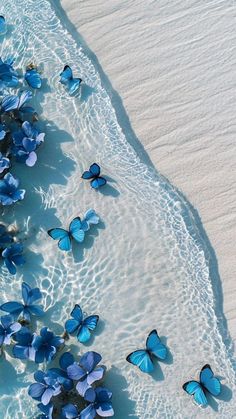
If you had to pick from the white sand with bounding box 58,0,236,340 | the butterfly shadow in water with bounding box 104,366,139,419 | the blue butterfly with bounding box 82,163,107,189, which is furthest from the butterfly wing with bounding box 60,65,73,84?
the butterfly shadow in water with bounding box 104,366,139,419

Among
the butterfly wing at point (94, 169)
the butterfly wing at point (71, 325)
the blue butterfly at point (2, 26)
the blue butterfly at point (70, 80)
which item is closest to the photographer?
the butterfly wing at point (71, 325)

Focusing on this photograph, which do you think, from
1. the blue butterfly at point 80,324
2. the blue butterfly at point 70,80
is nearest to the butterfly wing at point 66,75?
the blue butterfly at point 70,80

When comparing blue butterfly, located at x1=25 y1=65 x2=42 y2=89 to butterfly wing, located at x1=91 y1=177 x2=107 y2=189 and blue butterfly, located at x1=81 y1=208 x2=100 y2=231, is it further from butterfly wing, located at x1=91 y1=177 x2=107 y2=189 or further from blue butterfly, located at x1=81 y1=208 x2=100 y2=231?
blue butterfly, located at x1=81 y1=208 x2=100 y2=231

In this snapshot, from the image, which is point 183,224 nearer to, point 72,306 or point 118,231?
point 118,231

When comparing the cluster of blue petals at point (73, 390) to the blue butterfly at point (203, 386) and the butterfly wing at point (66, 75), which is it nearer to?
the blue butterfly at point (203, 386)

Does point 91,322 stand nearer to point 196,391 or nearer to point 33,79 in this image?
point 196,391

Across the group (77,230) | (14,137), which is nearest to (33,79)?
(14,137)
